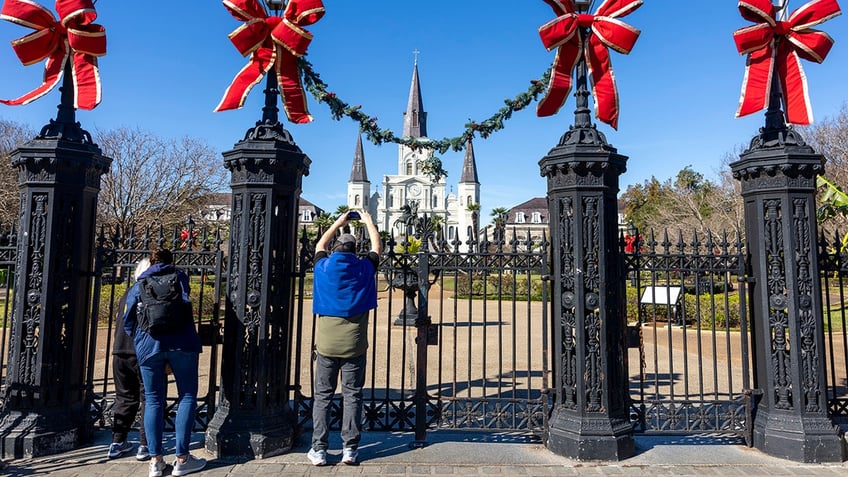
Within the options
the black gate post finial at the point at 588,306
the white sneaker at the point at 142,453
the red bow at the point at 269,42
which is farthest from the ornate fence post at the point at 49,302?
the black gate post finial at the point at 588,306

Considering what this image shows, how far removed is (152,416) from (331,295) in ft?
5.63

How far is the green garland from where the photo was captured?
237 inches

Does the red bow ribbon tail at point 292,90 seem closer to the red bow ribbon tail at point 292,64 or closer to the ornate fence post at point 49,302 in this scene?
the red bow ribbon tail at point 292,64

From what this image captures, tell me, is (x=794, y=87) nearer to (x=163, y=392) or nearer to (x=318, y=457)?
(x=318, y=457)

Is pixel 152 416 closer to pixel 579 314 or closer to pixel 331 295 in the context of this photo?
pixel 331 295

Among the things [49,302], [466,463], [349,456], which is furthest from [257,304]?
[466,463]

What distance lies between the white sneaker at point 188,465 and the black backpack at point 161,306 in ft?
3.61

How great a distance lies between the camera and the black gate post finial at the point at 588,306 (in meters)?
4.66

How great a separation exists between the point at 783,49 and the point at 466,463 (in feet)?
16.9

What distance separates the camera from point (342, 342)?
4.34 meters

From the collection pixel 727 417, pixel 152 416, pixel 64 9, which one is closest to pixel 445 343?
pixel 727 417

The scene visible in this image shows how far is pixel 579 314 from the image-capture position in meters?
4.72

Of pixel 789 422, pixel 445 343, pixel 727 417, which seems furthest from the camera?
pixel 445 343

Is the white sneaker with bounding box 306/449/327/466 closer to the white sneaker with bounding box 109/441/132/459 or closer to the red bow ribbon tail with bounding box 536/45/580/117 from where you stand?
the white sneaker with bounding box 109/441/132/459
